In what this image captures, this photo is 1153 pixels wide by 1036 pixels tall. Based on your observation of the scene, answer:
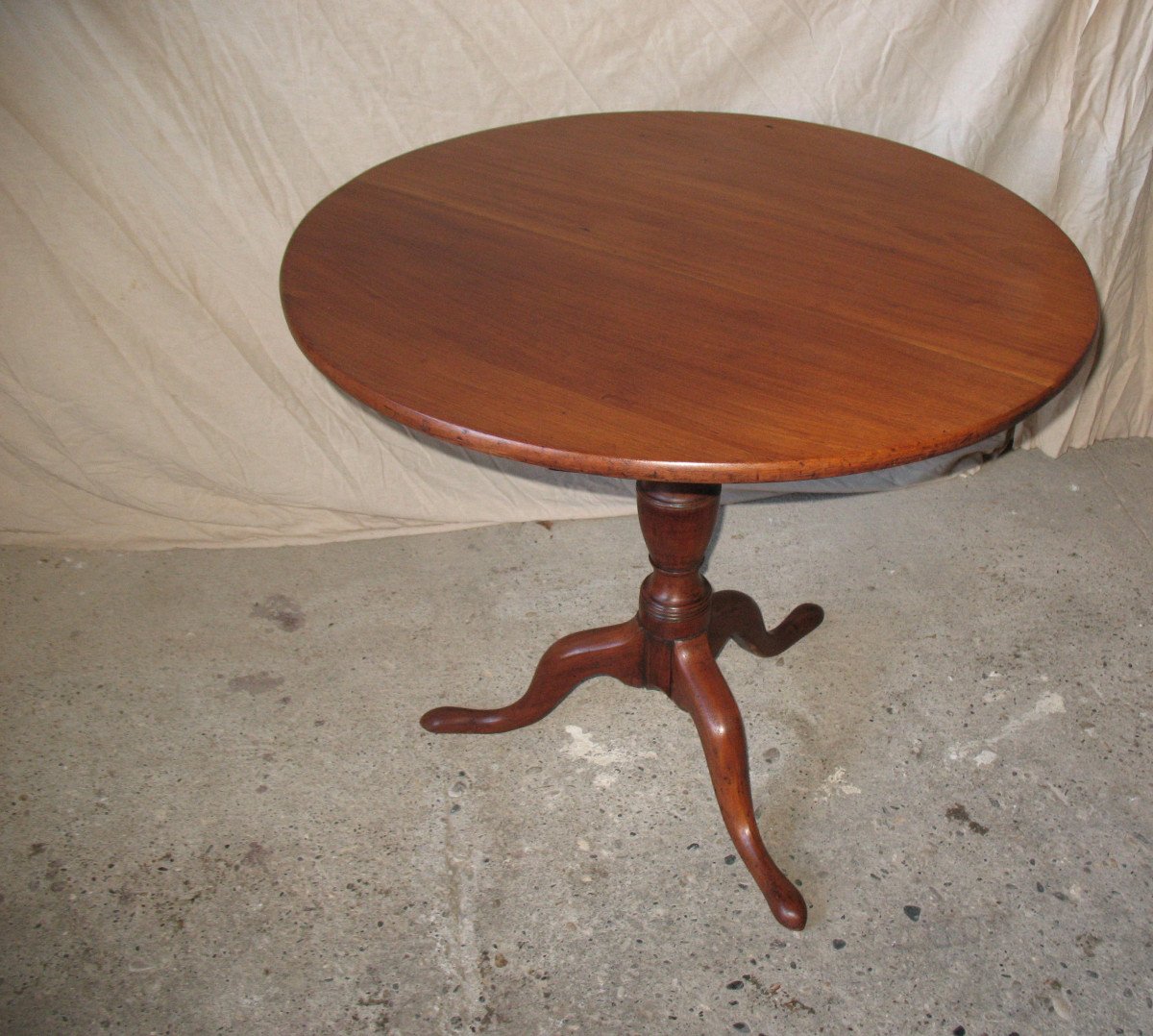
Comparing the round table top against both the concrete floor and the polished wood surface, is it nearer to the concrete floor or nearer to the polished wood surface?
the polished wood surface

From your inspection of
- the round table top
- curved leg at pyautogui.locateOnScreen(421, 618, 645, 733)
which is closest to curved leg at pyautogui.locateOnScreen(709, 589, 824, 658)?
curved leg at pyautogui.locateOnScreen(421, 618, 645, 733)

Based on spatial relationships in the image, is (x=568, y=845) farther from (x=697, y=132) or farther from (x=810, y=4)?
(x=810, y=4)

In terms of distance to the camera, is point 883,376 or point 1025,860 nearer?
point 883,376

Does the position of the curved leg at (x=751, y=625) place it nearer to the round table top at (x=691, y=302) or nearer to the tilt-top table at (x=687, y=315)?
the tilt-top table at (x=687, y=315)

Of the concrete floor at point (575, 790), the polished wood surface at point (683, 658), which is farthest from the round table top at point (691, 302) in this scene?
the concrete floor at point (575, 790)

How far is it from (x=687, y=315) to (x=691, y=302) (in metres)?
0.03

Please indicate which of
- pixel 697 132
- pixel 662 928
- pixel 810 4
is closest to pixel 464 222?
pixel 697 132

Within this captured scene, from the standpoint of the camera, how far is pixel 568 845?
1.63 m

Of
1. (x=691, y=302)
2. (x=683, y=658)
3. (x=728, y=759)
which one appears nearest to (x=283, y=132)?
(x=691, y=302)

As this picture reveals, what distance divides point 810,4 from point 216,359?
1.30 m

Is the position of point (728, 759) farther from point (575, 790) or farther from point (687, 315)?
point (687, 315)

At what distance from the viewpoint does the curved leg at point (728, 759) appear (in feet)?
4.93

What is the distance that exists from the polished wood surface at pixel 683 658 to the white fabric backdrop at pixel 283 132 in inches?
27.3

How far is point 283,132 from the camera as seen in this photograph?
1.90 meters
